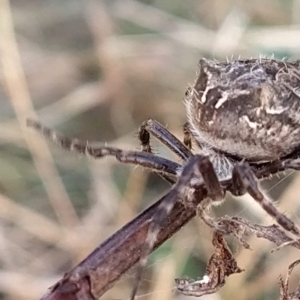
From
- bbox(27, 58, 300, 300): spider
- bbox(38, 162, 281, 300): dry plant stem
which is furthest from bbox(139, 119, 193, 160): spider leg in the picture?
bbox(38, 162, 281, 300): dry plant stem

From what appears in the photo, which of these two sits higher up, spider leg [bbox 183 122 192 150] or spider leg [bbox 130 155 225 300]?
spider leg [bbox 183 122 192 150]

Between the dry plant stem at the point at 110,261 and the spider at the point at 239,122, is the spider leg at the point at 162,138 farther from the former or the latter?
the dry plant stem at the point at 110,261

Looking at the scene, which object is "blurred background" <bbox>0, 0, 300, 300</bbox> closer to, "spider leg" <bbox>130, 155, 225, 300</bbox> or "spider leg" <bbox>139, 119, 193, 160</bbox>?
"spider leg" <bbox>139, 119, 193, 160</bbox>

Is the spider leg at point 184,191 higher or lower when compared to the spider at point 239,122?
lower

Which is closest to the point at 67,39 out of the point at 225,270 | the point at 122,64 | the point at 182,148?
the point at 122,64

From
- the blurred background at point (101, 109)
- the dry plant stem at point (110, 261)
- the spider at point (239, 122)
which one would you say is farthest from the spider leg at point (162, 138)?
the blurred background at point (101, 109)

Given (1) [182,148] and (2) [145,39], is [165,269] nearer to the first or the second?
(1) [182,148]

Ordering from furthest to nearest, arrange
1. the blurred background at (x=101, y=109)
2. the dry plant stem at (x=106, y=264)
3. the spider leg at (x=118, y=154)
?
the blurred background at (x=101, y=109), the spider leg at (x=118, y=154), the dry plant stem at (x=106, y=264)
